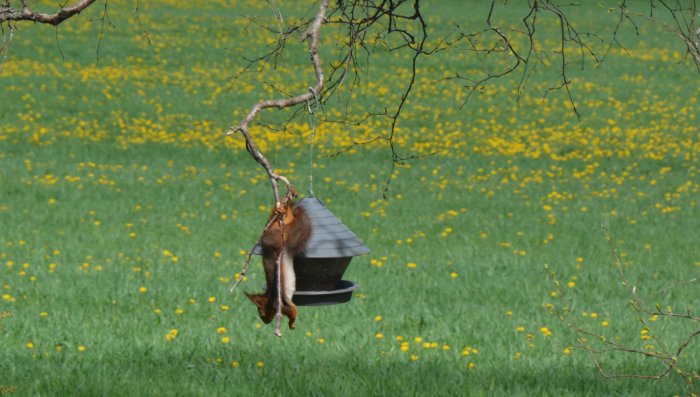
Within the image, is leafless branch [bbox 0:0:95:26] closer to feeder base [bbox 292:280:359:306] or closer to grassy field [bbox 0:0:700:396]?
grassy field [bbox 0:0:700:396]

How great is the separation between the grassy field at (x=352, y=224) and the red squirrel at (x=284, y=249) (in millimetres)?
1063

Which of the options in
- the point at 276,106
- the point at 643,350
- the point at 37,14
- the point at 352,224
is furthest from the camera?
the point at 352,224

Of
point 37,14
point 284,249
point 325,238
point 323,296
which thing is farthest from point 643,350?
point 37,14

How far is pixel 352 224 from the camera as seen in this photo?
11.0 m

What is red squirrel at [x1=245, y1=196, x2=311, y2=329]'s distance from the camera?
3.18 metres

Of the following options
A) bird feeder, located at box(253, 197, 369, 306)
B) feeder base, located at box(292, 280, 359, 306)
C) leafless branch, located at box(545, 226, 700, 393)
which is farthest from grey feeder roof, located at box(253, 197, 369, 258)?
leafless branch, located at box(545, 226, 700, 393)

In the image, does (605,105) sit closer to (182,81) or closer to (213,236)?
(182,81)

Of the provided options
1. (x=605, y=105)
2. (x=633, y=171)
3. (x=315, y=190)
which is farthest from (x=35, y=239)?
(x=605, y=105)

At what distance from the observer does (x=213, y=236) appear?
33.6 ft

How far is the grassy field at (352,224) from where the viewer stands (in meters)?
6.03

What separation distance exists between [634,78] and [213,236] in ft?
45.4

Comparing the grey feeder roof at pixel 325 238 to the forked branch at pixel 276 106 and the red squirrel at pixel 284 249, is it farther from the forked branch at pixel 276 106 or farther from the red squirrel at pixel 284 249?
the forked branch at pixel 276 106

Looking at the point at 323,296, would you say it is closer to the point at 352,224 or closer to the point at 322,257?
the point at 322,257

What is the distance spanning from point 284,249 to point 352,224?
7.83m
